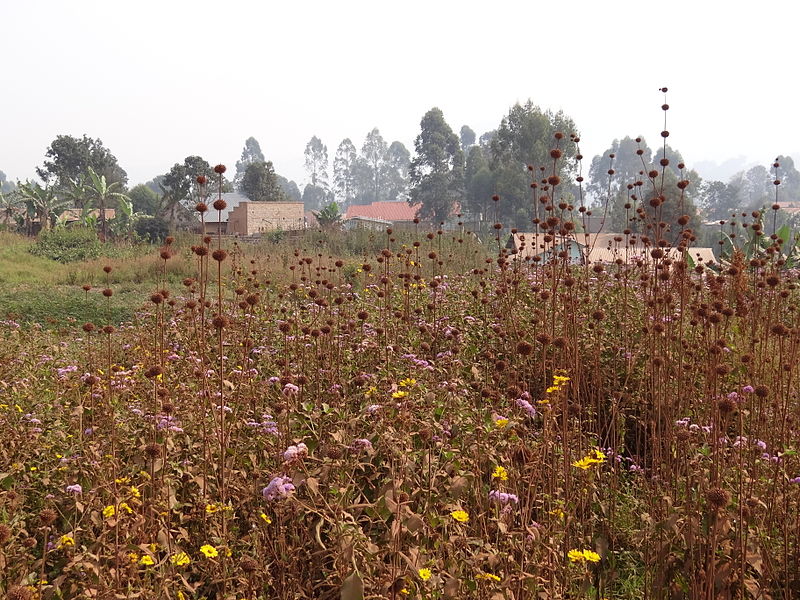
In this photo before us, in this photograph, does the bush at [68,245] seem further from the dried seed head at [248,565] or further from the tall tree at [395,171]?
the tall tree at [395,171]

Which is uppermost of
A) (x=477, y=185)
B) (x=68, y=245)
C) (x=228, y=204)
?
(x=477, y=185)

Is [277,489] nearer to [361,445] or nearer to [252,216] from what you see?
[361,445]

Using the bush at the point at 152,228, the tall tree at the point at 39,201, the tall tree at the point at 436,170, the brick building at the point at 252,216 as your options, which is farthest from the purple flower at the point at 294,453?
the tall tree at the point at 436,170

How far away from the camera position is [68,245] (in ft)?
72.8

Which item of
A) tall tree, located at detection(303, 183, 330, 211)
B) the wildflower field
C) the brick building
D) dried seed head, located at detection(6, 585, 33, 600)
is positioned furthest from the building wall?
tall tree, located at detection(303, 183, 330, 211)

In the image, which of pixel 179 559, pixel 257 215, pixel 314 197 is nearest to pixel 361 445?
pixel 179 559

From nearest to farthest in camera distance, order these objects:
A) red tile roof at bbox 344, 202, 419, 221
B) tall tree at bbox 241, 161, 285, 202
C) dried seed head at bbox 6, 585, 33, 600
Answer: dried seed head at bbox 6, 585, 33, 600 → tall tree at bbox 241, 161, 285, 202 → red tile roof at bbox 344, 202, 419, 221

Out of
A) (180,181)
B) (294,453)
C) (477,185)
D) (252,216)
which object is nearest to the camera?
(294,453)

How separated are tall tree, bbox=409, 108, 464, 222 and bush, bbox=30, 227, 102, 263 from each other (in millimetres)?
33351

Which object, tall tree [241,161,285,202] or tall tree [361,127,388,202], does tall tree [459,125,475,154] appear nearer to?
tall tree [361,127,388,202]

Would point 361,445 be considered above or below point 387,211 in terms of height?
below

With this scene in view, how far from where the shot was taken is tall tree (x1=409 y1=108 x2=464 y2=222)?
53562 millimetres

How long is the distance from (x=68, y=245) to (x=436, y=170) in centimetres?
3631

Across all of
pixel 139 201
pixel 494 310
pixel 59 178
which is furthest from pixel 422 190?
Answer: pixel 494 310
